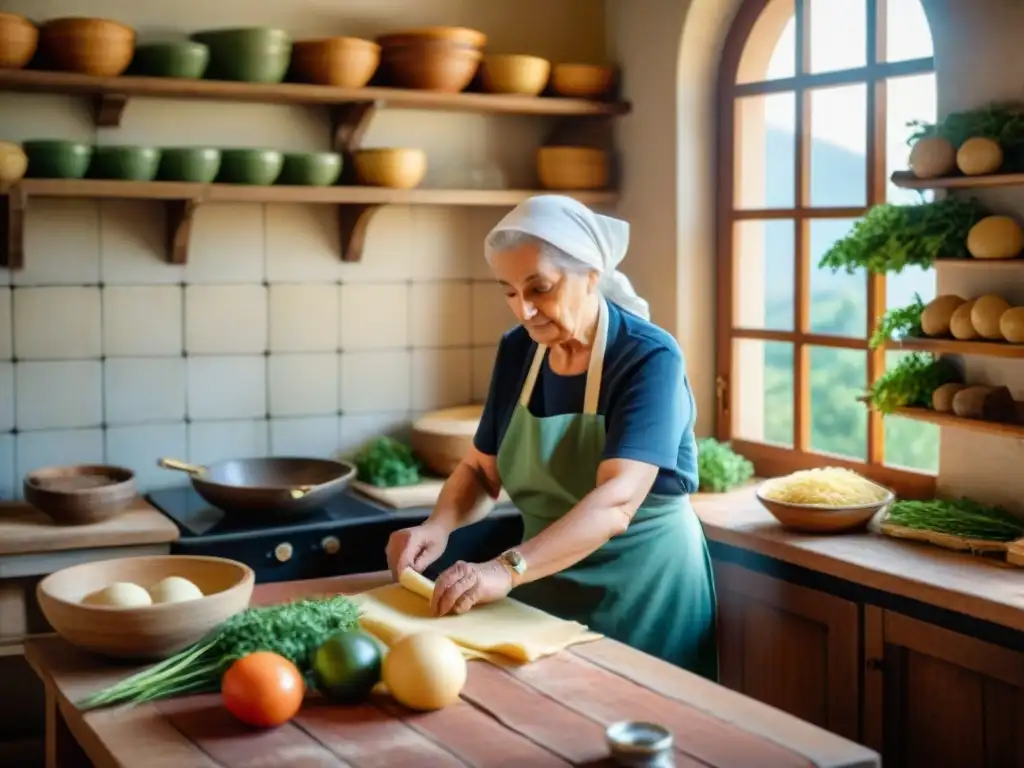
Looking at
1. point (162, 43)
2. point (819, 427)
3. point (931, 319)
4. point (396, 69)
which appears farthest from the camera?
point (819, 427)

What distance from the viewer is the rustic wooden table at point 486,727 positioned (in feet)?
5.67

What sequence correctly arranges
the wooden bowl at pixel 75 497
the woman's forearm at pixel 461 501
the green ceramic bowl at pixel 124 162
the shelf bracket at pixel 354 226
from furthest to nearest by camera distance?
the shelf bracket at pixel 354 226, the green ceramic bowl at pixel 124 162, the wooden bowl at pixel 75 497, the woman's forearm at pixel 461 501

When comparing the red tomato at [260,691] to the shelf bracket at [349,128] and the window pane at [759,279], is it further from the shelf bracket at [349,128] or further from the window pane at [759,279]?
the window pane at [759,279]

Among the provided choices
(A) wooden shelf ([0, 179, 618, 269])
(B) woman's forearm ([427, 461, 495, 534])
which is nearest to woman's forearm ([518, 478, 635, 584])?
(B) woman's forearm ([427, 461, 495, 534])

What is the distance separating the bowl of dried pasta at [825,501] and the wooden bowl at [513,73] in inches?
55.4

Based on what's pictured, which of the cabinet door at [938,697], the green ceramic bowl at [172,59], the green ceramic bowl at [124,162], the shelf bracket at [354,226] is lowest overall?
the cabinet door at [938,697]

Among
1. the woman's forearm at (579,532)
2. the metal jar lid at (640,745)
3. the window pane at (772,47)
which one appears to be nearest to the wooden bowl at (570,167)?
the window pane at (772,47)

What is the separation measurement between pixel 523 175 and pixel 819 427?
1190 millimetres

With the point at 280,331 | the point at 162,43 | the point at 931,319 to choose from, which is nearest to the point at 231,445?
the point at 280,331

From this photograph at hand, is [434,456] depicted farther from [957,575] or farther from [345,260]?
[957,575]

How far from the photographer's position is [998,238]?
287cm

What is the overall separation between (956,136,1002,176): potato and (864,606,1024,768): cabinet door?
0.96 m

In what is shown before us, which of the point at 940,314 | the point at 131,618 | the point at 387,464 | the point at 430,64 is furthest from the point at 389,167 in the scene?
the point at 131,618

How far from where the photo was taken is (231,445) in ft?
12.6
